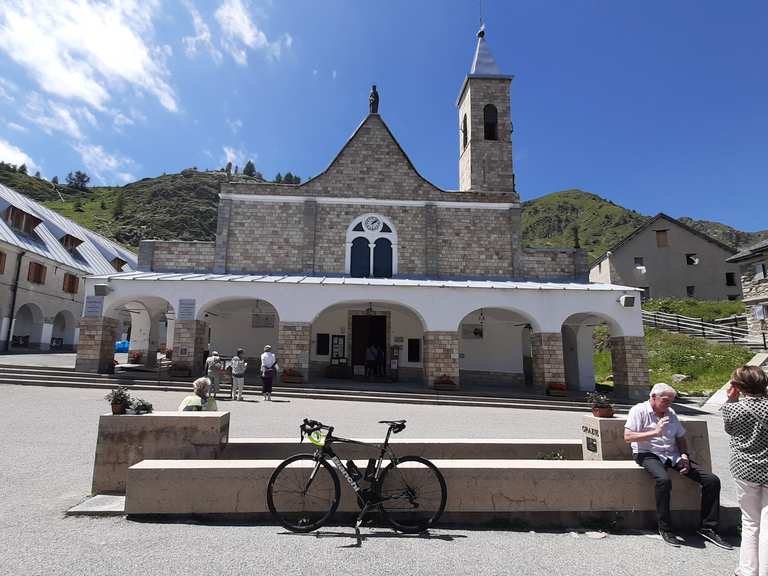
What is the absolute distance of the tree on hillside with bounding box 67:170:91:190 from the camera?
357 ft

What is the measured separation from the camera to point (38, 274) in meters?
27.1

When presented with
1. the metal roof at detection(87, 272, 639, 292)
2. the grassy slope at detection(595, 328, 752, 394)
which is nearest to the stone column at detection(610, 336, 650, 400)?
the metal roof at detection(87, 272, 639, 292)

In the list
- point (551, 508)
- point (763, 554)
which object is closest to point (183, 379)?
point (551, 508)

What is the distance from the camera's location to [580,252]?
19156mm

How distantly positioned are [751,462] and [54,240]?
37.7 metres

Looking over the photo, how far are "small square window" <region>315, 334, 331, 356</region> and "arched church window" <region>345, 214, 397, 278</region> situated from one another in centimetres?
338

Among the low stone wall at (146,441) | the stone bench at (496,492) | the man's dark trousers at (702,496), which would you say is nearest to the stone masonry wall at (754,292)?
the stone bench at (496,492)

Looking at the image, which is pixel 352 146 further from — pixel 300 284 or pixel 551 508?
pixel 551 508

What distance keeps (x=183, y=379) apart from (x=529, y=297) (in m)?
13.5

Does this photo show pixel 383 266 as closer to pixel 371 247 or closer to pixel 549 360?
pixel 371 247

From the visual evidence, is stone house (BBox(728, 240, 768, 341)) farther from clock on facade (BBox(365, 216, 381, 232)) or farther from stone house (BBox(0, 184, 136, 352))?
stone house (BBox(0, 184, 136, 352))

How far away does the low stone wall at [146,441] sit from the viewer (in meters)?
4.93

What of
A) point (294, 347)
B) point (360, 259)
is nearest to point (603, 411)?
point (294, 347)

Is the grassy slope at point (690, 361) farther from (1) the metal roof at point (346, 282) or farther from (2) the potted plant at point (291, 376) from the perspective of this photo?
(2) the potted plant at point (291, 376)
